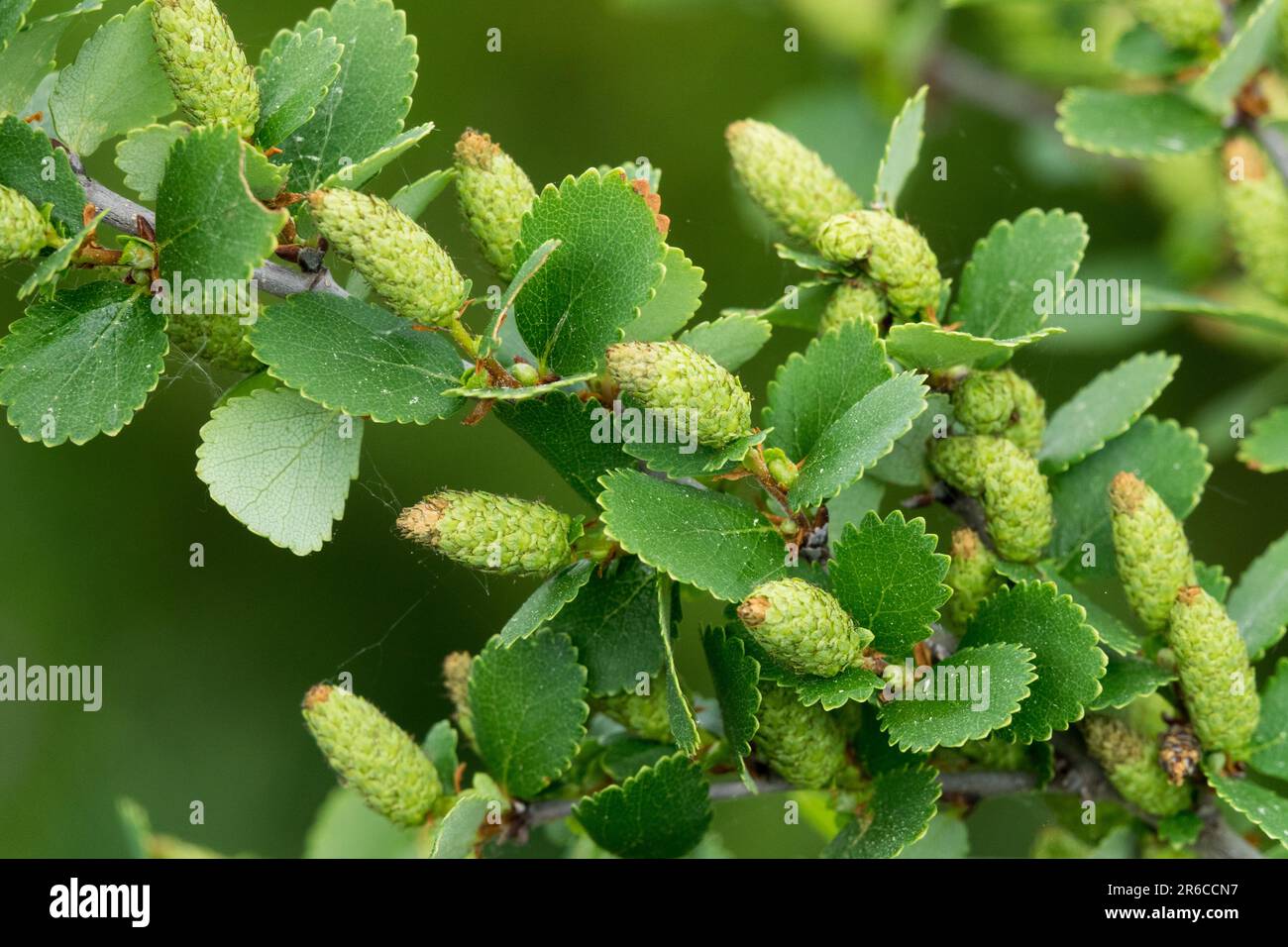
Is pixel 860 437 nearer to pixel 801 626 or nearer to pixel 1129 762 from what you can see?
pixel 801 626

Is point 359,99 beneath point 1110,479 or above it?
above

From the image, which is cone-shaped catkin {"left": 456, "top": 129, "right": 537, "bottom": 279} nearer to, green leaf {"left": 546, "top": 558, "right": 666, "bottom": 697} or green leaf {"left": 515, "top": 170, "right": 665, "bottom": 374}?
green leaf {"left": 515, "top": 170, "right": 665, "bottom": 374}

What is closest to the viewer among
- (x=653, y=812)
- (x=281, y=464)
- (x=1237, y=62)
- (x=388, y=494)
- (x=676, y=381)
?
(x=676, y=381)

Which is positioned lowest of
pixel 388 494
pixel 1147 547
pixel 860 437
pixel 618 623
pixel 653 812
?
pixel 388 494

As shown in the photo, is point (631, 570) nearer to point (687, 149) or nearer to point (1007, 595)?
point (1007, 595)

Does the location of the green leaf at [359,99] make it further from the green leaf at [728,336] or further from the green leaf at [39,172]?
the green leaf at [728,336]

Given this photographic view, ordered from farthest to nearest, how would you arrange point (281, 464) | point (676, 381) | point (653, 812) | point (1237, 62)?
point (1237, 62), point (653, 812), point (281, 464), point (676, 381)

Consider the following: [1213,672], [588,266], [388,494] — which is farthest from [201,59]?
[388,494]

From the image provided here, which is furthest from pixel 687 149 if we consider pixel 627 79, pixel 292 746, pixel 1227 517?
pixel 292 746
